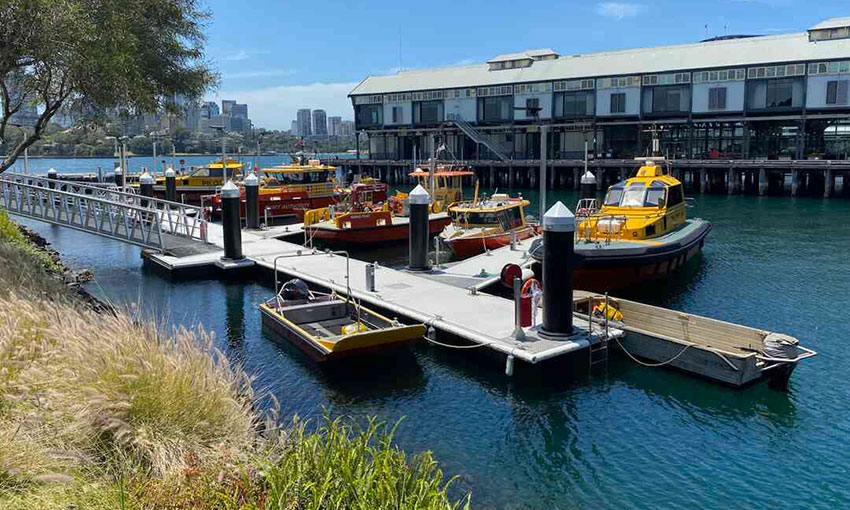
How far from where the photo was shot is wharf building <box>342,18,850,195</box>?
186 feet

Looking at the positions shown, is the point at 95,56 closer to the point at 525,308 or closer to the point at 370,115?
the point at 525,308

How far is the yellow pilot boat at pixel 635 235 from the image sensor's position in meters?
20.1

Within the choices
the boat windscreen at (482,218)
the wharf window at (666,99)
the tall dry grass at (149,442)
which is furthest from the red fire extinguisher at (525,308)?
the wharf window at (666,99)

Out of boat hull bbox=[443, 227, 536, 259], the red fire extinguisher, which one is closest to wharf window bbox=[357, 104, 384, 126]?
boat hull bbox=[443, 227, 536, 259]

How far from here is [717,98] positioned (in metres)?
59.8

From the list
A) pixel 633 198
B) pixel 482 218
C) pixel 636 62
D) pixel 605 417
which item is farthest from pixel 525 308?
pixel 636 62

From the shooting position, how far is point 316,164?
3994 centimetres

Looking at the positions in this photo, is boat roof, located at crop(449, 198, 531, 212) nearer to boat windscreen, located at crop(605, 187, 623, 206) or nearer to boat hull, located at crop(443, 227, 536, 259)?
boat hull, located at crop(443, 227, 536, 259)

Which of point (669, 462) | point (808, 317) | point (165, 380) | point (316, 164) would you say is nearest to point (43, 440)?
point (165, 380)

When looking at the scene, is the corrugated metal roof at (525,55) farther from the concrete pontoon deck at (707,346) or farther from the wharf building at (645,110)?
the concrete pontoon deck at (707,346)

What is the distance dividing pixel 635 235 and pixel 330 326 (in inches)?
422

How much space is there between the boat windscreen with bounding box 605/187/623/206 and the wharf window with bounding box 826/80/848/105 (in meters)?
40.9

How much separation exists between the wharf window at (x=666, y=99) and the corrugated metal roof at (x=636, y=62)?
1754mm

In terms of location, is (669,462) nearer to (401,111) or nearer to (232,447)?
(232,447)
